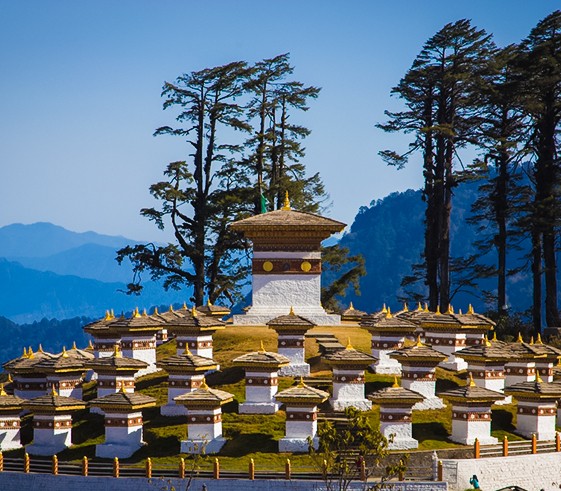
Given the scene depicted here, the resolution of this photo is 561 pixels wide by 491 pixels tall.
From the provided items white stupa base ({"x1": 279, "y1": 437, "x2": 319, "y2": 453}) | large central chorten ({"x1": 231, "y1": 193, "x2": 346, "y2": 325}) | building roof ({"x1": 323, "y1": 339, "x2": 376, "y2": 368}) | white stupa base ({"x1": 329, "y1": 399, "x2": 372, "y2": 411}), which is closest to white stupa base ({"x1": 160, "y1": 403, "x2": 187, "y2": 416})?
white stupa base ({"x1": 279, "y1": 437, "x2": 319, "y2": 453})

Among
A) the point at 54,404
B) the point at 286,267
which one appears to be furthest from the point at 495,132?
the point at 54,404

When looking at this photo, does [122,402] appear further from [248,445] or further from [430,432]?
[430,432]

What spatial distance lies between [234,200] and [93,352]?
709 inches

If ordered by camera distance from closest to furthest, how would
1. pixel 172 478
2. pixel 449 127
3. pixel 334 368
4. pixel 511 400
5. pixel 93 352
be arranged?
pixel 172 478 < pixel 334 368 < pixel 511 400 < pixel 93 352 < pixel 449 127

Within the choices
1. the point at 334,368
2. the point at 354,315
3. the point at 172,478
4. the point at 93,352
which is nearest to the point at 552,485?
the point at 334,368

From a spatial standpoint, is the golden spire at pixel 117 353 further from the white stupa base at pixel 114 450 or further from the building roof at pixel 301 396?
the building roof at pixel 301 396

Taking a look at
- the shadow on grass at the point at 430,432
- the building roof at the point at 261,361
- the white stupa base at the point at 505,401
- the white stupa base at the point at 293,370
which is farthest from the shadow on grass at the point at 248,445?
the white stupa base at the point at 505,401

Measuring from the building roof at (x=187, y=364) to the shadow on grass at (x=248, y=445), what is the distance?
11.6ft

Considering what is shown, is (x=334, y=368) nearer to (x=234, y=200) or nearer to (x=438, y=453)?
(x=438, y=453)

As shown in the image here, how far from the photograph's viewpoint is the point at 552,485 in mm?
42250

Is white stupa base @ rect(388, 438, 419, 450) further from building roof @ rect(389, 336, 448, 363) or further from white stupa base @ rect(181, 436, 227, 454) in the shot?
white stupa base @ rect(181, 436, 227, 454)

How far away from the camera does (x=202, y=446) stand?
138 ft

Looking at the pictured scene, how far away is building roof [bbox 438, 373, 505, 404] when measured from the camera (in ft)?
141

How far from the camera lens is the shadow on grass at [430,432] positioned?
43.4 m
